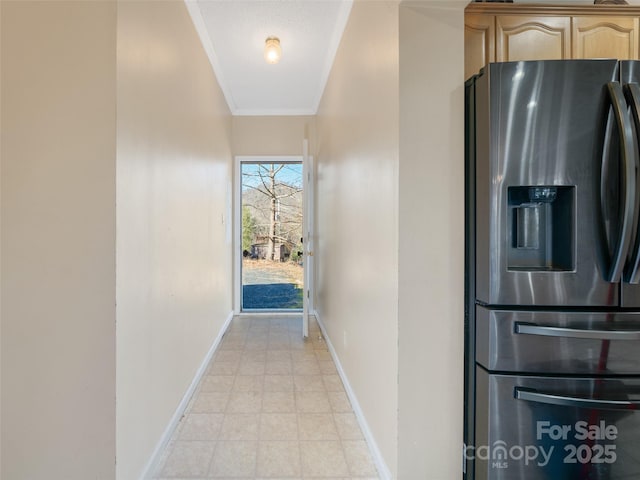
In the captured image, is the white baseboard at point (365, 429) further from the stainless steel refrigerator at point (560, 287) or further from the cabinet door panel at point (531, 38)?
the cabinet door panel at point (531, 38)

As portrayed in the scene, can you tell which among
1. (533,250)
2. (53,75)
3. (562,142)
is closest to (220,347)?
(53,75)

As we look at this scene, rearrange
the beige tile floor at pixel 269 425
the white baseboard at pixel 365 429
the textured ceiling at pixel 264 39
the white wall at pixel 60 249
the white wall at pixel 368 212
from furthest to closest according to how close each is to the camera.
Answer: the textured ceiling at pixel 264 39 → the beige tile floor at pixel 269 425 → the white baseboard at pixel 365 429 → the white wall at pixel 368 212 → the white wall at pixel 60 249

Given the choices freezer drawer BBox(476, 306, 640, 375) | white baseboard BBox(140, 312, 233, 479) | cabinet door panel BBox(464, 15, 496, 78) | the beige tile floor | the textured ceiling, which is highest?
the textured ceiling

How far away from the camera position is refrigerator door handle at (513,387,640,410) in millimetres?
1188

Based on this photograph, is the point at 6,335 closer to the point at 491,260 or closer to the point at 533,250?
the point at 491,260

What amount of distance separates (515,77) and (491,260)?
0.69 m

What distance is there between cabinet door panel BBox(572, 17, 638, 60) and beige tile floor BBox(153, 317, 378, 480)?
2267mm

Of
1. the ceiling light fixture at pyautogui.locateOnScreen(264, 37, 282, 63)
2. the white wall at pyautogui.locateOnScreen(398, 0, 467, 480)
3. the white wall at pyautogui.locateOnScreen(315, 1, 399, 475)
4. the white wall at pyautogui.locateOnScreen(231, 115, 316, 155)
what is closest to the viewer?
the white wall at pyautogui.locateOnScreen(398, 0, 467, 480)

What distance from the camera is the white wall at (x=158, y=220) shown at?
4.62ft

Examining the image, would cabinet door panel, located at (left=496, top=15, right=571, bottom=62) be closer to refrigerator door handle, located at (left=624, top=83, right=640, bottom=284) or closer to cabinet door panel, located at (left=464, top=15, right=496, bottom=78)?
cabinet door panel, located at (left=464, top=15, right=496, bottom=78)

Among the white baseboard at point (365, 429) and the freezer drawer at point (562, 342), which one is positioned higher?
the freezer drawer at point (562, 342)

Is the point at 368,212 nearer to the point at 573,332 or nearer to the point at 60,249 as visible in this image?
the point at 573,332

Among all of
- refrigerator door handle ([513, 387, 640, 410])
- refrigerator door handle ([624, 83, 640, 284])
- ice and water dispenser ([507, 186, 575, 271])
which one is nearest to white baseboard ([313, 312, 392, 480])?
refrigerator door handle ([513, 387, 640, 410])

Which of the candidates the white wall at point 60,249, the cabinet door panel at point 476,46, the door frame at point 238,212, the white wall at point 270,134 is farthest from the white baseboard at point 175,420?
the white wall at point 270,134
